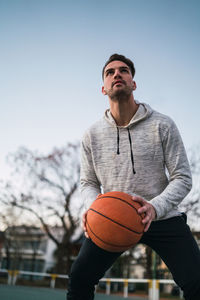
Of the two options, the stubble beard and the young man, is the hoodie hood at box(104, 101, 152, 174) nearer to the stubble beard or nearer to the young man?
the young man

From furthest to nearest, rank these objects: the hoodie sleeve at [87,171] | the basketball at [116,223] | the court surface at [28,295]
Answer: the court surface at [28,295] → the hoodie sleeve at [87,171] → the basketball at [116,223]

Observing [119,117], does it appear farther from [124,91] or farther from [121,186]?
[121,186]

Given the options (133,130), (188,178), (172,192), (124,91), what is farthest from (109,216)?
(124,91)

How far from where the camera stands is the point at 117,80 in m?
2.73

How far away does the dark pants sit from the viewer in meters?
2.18

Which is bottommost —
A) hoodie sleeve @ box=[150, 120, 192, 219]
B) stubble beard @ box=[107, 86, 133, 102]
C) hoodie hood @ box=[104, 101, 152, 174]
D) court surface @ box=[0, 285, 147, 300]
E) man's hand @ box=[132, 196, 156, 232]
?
court surface @ box=[0, 285, 147, 300]

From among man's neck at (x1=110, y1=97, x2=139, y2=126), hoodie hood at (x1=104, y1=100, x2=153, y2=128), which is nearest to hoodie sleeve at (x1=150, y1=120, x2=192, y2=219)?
hoodie hood at (x1=104, y1=100, x2=153, y2=128)

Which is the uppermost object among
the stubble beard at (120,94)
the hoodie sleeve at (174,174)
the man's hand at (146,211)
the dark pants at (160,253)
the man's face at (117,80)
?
the man's face at (117,80)

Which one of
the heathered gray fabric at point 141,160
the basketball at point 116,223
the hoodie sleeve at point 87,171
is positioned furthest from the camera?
the hoodie sleeve at point 87,171

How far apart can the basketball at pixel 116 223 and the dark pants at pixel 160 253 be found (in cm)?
23

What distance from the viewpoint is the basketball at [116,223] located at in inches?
80.3

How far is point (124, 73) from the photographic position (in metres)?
2.82

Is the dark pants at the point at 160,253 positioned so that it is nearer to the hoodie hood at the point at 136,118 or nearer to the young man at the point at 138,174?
the young man at the point at 138,174

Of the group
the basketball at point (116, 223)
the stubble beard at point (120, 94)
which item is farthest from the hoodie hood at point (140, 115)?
the basketball at point (116, 223)
